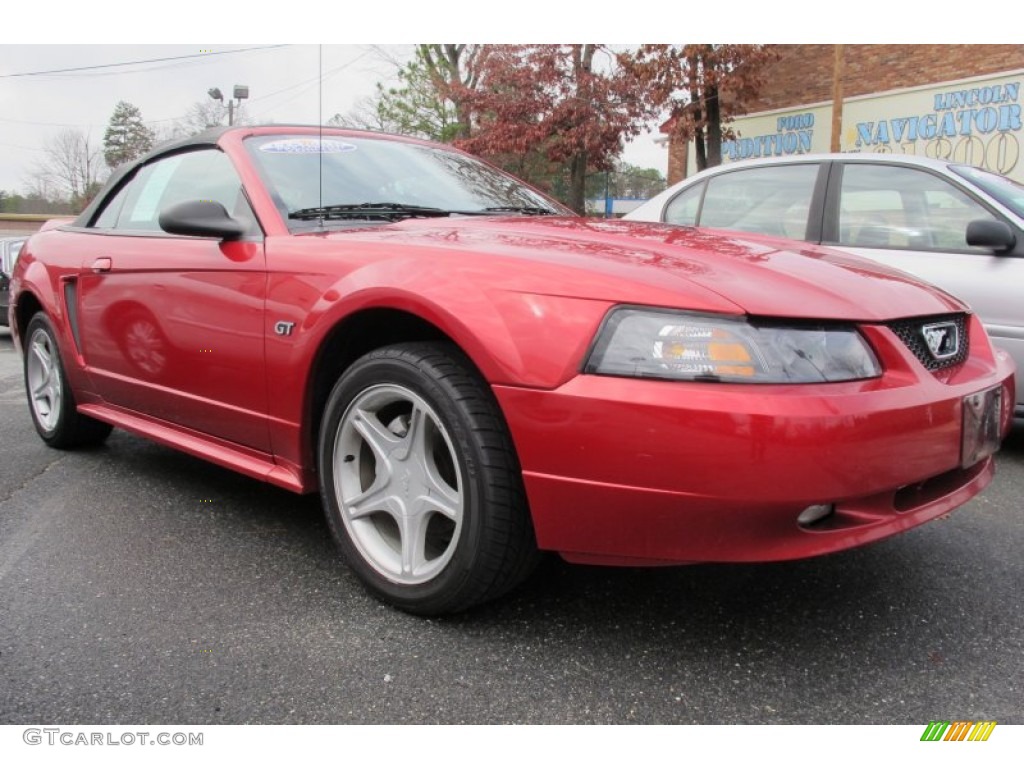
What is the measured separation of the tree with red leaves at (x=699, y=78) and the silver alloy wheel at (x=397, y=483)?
12583 millimetres

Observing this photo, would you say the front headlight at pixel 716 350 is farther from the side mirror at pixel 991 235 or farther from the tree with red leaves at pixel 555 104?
the tree with red leaves at pixel 555 104

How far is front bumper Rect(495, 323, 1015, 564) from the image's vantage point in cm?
170

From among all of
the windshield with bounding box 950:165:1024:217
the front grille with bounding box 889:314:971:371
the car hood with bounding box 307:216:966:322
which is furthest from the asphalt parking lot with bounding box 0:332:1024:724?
the windshield with bounding box 950:165:1024:217

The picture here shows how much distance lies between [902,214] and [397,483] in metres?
3.28

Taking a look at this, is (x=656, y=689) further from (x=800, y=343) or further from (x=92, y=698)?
(x=92, y=698)

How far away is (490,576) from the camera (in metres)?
2.04

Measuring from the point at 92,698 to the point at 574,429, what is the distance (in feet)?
4.06

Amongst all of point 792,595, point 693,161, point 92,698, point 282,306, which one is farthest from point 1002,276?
point 693,161

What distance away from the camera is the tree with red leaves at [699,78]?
13.6 m

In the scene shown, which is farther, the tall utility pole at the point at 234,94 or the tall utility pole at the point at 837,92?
the tall utility pole at the point at 837,92

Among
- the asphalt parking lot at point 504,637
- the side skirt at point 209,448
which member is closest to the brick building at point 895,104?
the asphalt parking lot at point 504,637

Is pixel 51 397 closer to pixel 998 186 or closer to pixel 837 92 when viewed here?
pixel 998 186

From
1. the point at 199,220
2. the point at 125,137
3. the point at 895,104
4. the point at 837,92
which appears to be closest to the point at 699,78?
the point at 837,92

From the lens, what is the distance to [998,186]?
4.16 meters
